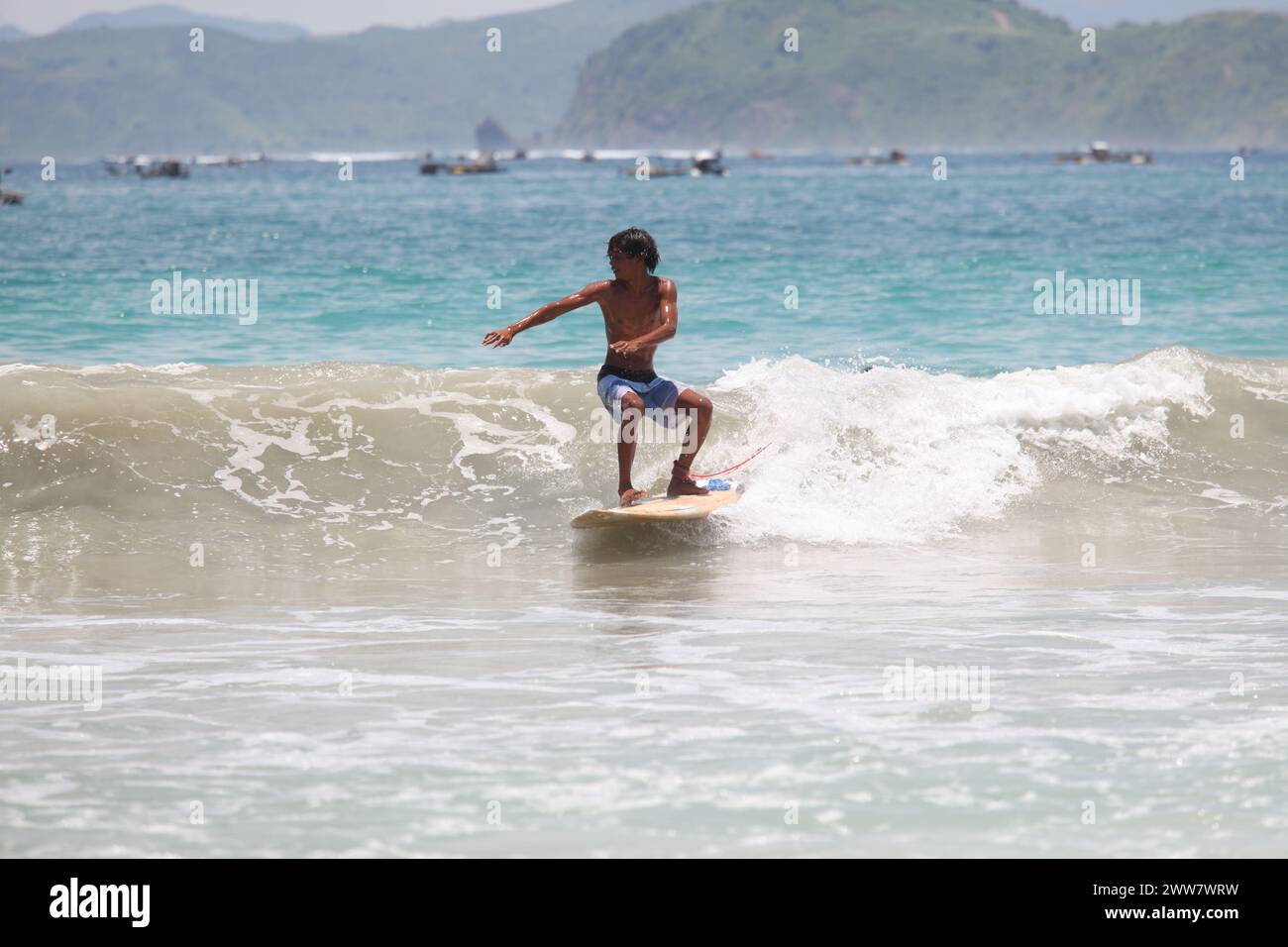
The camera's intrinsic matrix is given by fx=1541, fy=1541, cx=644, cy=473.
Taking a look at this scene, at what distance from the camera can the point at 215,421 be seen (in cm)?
1285

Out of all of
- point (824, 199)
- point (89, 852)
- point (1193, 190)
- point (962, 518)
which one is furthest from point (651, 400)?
point (1193, 190)

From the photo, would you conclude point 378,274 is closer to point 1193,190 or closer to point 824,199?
point 824,199

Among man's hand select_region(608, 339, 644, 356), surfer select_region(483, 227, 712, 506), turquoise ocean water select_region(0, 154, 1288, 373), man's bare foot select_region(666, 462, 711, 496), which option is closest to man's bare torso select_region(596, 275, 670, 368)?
surfer select_region(483, 227, 712, 506)

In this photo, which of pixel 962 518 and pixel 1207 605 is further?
pixel 962 518

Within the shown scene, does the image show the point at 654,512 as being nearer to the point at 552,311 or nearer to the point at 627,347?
the point at 627,347

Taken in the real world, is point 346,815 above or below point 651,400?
below

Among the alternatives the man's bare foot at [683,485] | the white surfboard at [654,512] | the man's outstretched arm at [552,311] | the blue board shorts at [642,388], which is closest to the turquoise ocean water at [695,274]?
the man's bare foot at [683,485]

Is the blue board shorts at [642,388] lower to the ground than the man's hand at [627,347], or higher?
lower

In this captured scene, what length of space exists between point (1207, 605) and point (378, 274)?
2419cm

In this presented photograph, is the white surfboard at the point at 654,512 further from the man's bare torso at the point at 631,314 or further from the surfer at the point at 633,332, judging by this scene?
the man's bare torso at the point at 631,314

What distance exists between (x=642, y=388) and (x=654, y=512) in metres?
0.82

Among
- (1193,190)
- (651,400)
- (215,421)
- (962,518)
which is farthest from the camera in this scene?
(1193,190)

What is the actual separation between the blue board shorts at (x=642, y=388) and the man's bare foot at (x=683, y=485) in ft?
1.75

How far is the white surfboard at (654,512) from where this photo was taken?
1016cm
